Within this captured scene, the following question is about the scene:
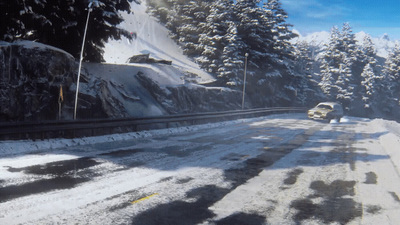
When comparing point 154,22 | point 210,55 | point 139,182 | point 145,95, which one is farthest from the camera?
point 154,22

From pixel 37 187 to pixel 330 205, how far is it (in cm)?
524

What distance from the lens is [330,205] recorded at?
5.57m

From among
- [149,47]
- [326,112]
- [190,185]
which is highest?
[149,47]

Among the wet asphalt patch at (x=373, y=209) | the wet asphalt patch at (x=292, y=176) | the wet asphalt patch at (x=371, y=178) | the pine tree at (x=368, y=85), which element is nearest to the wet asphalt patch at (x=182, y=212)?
the wet asphalt patch at (x=292, y=176)

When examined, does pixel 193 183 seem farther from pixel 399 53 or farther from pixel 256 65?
pixel 399 53

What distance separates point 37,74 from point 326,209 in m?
12.0

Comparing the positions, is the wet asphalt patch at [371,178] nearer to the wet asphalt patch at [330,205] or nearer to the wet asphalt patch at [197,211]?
the wet asphalt patch at [330,205]

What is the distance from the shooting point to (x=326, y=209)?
5340mm

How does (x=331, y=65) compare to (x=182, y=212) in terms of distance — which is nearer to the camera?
(x=182, y=212)

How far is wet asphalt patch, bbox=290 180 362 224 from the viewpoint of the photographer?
4.95 metres

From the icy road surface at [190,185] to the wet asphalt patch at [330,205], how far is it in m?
0.02

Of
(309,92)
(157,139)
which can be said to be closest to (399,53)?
(309,92)

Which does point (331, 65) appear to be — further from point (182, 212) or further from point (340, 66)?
point (182, 212)

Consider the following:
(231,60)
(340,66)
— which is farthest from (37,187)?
(340,66)
